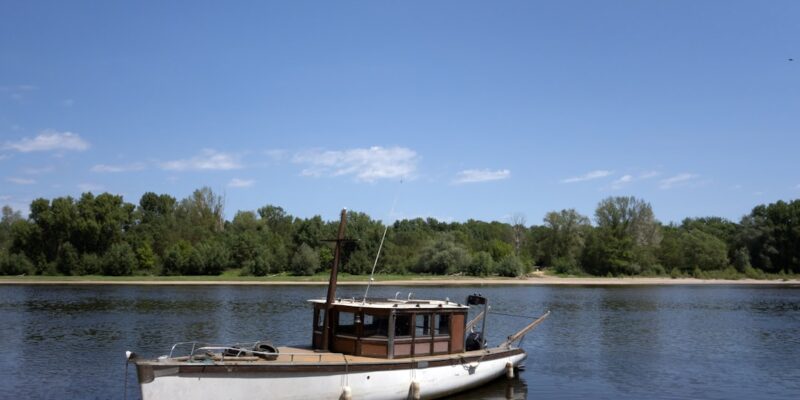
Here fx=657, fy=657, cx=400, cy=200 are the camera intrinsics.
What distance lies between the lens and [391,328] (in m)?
19.8

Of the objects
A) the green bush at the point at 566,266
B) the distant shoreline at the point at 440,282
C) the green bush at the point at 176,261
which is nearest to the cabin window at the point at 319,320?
the distant shoreline at the point at 440,282

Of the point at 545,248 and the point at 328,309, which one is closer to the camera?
the point at 328,309

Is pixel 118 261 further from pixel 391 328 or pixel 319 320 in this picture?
pixel 391 328

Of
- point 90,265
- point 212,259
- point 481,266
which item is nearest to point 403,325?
point 481,266

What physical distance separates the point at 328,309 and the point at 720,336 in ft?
88.4

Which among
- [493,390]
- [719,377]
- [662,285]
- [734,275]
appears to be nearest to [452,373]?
[493,390]

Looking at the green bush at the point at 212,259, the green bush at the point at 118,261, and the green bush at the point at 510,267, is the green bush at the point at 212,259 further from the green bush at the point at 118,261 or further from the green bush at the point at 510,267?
the green bush at the point at 510,267

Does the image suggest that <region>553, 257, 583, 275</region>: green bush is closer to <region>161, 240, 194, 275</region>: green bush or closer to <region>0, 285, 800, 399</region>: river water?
<region>0, 285, 800, 399</region>: river water

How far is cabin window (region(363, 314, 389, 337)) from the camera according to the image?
20047 mm

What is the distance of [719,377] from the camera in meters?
25.8

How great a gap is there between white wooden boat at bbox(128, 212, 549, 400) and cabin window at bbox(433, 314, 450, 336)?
33 millimetres

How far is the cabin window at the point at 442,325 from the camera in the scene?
2147cm

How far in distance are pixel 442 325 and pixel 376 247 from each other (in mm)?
93913

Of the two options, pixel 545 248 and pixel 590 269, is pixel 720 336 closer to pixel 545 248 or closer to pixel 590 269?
pixel 590 269
